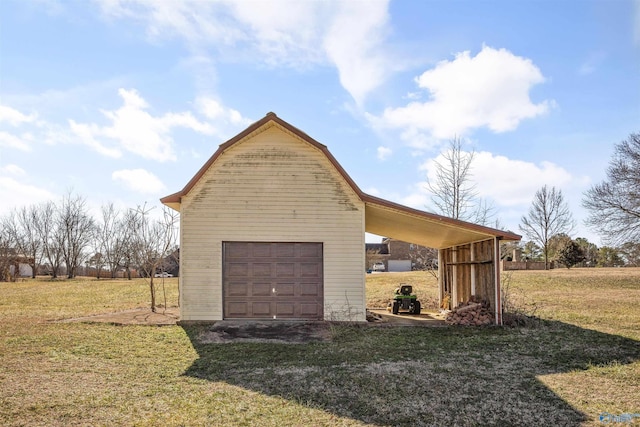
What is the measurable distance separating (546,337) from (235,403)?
8009 mm


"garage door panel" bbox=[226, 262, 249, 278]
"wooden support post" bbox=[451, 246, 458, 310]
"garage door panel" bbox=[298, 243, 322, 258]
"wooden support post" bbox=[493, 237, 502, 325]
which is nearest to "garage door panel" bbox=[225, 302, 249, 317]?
"garage door panel" bbox=[226, 262, 249, 278]

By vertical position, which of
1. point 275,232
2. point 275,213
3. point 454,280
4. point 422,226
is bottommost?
point 454,280

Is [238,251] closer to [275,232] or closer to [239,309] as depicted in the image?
[275,232]

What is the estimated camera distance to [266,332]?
1076 cm

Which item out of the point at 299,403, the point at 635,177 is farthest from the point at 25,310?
the point at 635,177

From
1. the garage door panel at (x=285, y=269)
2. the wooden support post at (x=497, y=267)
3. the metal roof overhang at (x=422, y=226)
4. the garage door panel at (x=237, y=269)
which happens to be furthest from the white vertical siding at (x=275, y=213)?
the wooden support post at (x=497, y=267)

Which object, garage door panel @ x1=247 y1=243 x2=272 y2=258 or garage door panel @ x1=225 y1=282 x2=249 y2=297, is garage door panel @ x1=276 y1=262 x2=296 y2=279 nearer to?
garage door panel @ x1=247 y1=243 x2=272 y2=258

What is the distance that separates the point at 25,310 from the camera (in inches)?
620

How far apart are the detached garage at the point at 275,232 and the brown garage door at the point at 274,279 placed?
0.09ft

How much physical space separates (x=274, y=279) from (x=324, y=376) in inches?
215

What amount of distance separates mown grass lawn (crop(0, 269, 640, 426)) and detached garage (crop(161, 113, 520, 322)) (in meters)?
→ 1.38

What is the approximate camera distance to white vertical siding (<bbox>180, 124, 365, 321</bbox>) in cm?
1206

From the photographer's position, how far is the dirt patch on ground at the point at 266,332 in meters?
9.95

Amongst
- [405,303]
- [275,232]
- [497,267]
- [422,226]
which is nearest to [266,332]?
[275,232]
